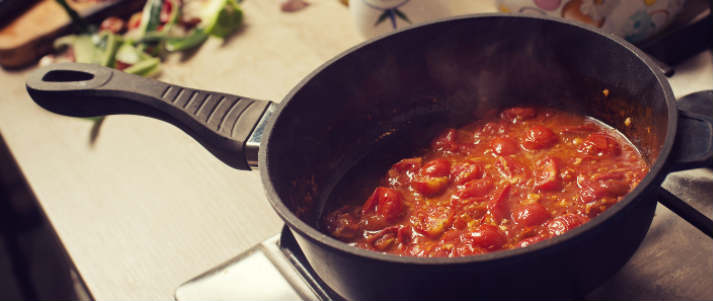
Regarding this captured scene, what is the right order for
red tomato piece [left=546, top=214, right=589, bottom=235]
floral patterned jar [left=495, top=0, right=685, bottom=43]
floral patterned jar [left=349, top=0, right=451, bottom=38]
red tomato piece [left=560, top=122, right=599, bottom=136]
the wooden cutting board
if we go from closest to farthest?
red tomato piece [left=546, top=214, right=589, bottom=235]
red tomato piece [left=560, top=122, right=599, bottom=136]
floral patterned jar [left=495, top=0, right=685, bottom=43]
floral patterned jar [left=349, top=0, right=451, bottom=38]
the wooden cutting board

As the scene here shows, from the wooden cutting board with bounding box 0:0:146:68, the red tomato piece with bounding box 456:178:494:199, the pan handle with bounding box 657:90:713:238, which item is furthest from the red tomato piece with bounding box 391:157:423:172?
the wooden cutting board with bounding box 0:0:146:68

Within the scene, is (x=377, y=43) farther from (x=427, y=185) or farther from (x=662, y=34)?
(x=662, y=34)

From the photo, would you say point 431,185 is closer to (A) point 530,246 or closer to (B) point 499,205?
(B) point 499,205

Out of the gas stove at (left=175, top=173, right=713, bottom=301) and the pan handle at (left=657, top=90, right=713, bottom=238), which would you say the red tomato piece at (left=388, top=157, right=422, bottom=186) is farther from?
the pan handle at (left=657, top=90, right=713, bottom=238)

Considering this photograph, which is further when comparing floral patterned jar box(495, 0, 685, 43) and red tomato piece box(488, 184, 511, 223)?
floral patterned jar box(495, 0, 685, 43)

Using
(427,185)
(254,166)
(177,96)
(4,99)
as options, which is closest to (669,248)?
(427,185)

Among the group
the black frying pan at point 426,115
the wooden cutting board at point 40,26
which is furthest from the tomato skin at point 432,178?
the wooden cutting board at point 40,26
